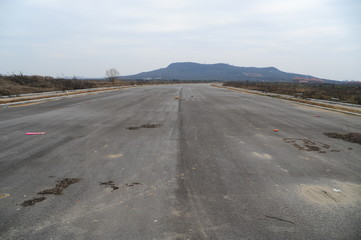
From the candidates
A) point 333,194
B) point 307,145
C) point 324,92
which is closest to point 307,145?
point 307,145

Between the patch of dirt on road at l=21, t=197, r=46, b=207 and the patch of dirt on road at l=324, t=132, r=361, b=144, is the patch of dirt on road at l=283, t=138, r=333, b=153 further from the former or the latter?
the patch of dirt on road at l=21, t=197, r=46, b=207

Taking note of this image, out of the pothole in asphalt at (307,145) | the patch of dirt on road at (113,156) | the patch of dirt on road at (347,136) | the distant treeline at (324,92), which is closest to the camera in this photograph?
the patch of dirt on road at (113,156)

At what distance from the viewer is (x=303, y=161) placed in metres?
5.84

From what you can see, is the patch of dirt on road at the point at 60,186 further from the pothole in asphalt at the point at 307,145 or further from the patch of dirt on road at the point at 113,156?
the pothole in asphalt at the point at 307,145

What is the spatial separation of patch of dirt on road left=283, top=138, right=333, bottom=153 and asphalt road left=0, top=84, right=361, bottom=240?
0.03m

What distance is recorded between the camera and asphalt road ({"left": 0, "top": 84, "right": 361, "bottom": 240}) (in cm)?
307

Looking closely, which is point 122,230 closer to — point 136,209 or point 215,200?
point 136,209

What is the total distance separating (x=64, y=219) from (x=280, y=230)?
3045 mm

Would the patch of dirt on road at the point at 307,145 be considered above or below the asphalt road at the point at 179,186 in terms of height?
below

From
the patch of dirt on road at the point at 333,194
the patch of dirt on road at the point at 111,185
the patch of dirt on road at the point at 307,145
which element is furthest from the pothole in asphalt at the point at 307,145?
the patch of dirt on road at the point at 111,185

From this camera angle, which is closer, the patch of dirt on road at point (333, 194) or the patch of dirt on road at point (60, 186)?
the patch of dirt on road at point (333, 194)

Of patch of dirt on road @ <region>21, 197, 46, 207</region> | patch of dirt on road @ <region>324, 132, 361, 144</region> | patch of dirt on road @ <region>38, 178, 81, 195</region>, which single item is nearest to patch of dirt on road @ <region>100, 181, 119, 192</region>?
patch of dirt on road @ <region>38, 178, 81, 195</region>

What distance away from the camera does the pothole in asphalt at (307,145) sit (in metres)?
6.88

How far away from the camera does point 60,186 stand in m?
4.24
